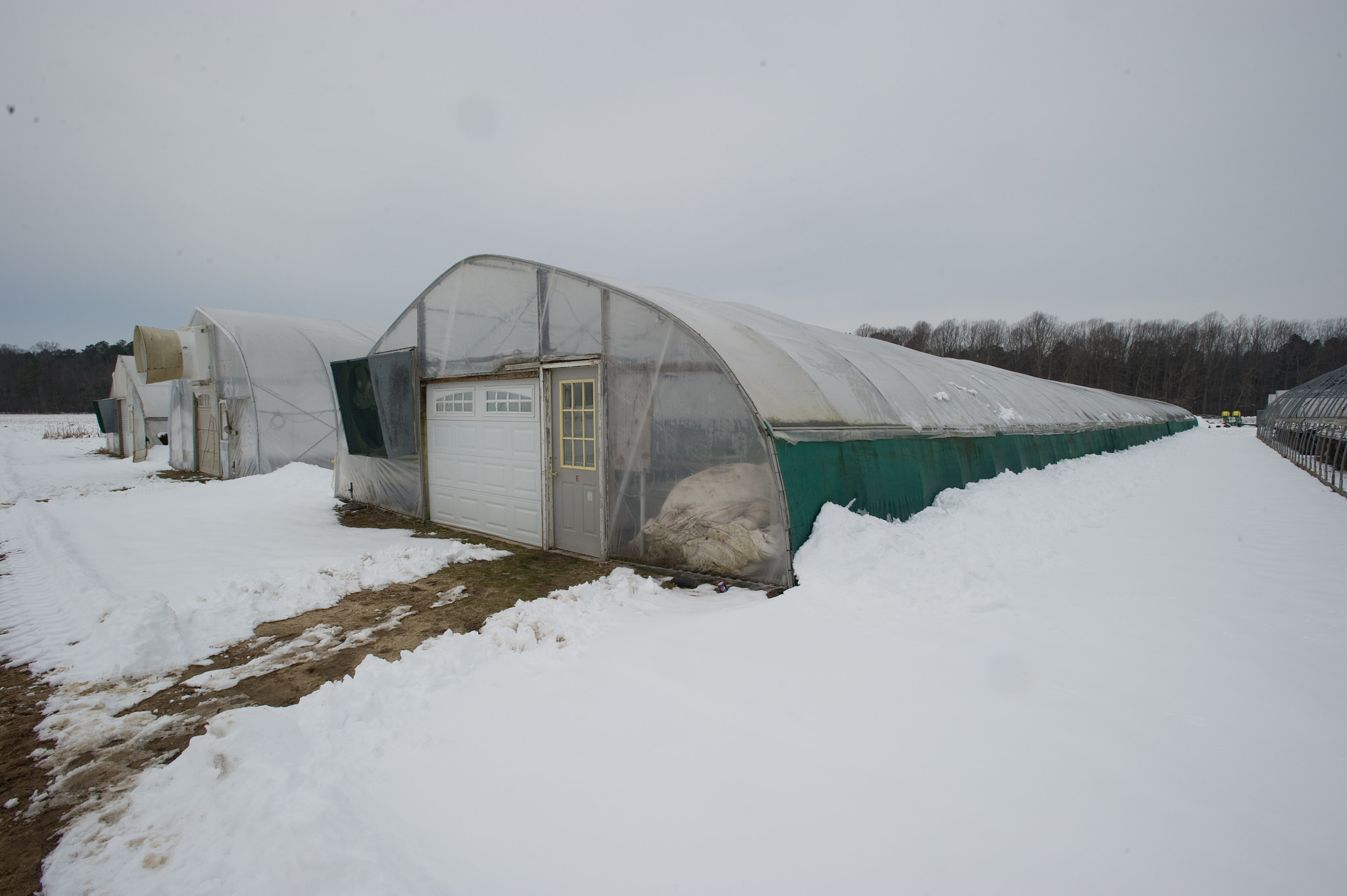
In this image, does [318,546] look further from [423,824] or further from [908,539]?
[908,539]

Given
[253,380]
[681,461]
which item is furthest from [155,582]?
[253,380]

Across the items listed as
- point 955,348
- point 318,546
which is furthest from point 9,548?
point 955,348

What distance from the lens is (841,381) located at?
674 centimetres

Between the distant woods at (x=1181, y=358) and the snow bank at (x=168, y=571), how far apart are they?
56710 millimetres

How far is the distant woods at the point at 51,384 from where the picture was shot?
52562 millimetres

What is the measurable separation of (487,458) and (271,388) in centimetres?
851

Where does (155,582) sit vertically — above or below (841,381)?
below

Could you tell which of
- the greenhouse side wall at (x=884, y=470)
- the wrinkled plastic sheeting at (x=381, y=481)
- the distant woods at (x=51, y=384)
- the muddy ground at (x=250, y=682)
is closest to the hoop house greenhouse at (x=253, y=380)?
the wrinkled plastic sheeting at (x=381, y=481)

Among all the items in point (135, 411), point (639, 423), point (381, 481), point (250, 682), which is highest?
point (639, 423)

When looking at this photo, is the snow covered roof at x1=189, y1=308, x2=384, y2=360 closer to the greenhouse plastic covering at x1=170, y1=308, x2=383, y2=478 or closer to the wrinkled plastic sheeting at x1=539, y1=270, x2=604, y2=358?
the greenhouse plastic covering at x1=170, y1=308, x2=383, y2=478

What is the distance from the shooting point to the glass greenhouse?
12664mm

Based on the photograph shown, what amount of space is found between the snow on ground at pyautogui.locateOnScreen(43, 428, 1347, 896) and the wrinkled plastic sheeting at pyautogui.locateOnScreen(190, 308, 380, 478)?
38.8 feet

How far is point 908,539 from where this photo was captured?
16.7ft

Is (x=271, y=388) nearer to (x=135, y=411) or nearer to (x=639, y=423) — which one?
(x=135, y=411)
